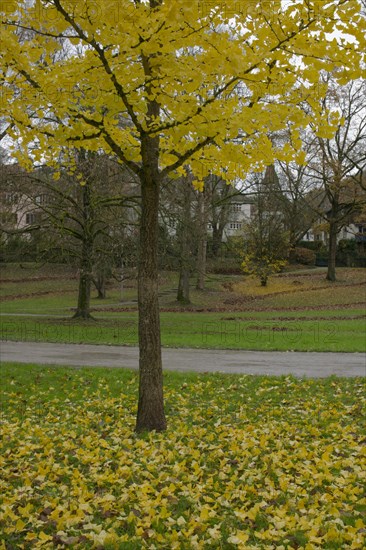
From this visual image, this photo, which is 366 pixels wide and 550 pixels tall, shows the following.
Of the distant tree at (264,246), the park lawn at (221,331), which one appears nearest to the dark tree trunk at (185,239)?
the park lawn at (221,331)

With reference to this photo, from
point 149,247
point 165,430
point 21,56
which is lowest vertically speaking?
point 165,430

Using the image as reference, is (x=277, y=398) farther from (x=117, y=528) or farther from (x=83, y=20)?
(x=83, y=20)

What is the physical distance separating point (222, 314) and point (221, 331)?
6.53 m

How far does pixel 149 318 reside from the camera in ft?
21.5

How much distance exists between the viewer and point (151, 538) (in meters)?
3.80

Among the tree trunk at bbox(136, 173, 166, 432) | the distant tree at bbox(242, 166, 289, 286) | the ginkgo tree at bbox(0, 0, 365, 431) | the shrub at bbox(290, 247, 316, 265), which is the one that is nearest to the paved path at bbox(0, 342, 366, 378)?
the tree trunk at bbox(136, 173, 166, 432)

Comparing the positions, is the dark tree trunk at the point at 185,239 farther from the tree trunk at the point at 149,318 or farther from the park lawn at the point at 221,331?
the tree trunk at the point at 149,318

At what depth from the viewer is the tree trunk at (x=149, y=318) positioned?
6.55 meters

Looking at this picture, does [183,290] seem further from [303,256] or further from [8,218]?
[303,256]

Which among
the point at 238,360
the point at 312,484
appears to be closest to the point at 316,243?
the point at 238,360

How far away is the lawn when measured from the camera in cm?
1551

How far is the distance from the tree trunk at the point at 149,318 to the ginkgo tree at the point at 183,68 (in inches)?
1.8

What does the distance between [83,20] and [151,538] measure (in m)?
4.26

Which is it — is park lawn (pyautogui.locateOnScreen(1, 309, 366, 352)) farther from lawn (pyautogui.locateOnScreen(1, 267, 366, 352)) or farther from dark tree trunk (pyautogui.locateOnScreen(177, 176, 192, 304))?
dark tree trunk (pyautogui.locateOnScreen(177, 176, 192, 304))
